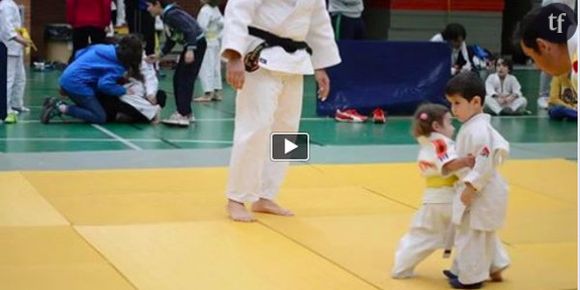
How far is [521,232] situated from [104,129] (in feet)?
20.9

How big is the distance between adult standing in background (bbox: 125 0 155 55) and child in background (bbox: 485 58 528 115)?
741 cm

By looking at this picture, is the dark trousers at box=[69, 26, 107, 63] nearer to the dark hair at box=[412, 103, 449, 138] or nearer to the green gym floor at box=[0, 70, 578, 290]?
the green gym floor at box=[0, 70, 578, 290]

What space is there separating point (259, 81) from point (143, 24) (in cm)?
1522

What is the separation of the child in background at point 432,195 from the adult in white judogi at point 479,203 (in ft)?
0.26

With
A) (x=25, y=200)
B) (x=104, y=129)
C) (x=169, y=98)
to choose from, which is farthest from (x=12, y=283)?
(x=169, y=98)

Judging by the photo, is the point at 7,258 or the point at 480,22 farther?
the point at 480,22

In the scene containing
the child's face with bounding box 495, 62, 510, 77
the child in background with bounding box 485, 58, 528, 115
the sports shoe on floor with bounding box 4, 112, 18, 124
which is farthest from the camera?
the child's face with bounding box 495, 62, 510, 77

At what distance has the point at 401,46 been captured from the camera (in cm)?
1430

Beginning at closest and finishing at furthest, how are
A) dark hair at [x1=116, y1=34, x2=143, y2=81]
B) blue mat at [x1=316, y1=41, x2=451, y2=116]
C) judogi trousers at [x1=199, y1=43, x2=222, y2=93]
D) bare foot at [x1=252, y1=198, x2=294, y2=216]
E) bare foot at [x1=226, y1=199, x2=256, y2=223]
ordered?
bare foot at [x1=226, y1=199, x2=256, y2=223]
bare foot at [x1=252, y1=198, x2=294, y2=216]
dark hair at [x1=116, y1=34, x2=143, y2=81]
blue mat at [x1=316, y1=41, x2=451, y2=116]
judogi trousers at [x1=199, y1=43, x2=222, y2=93]

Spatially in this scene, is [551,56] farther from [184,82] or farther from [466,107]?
[184,82]

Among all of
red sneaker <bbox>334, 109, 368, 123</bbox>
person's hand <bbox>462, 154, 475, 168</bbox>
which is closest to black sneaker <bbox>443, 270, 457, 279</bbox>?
person's hand <bbox>462, 154, 475, 168</bbox>

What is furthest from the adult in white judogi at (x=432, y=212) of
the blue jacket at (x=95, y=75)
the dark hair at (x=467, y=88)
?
the blue jacket at (x=95, y=75)

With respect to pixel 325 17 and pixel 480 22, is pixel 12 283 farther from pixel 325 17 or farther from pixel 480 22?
pixel 480 22

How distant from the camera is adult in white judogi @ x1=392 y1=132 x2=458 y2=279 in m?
5.56
